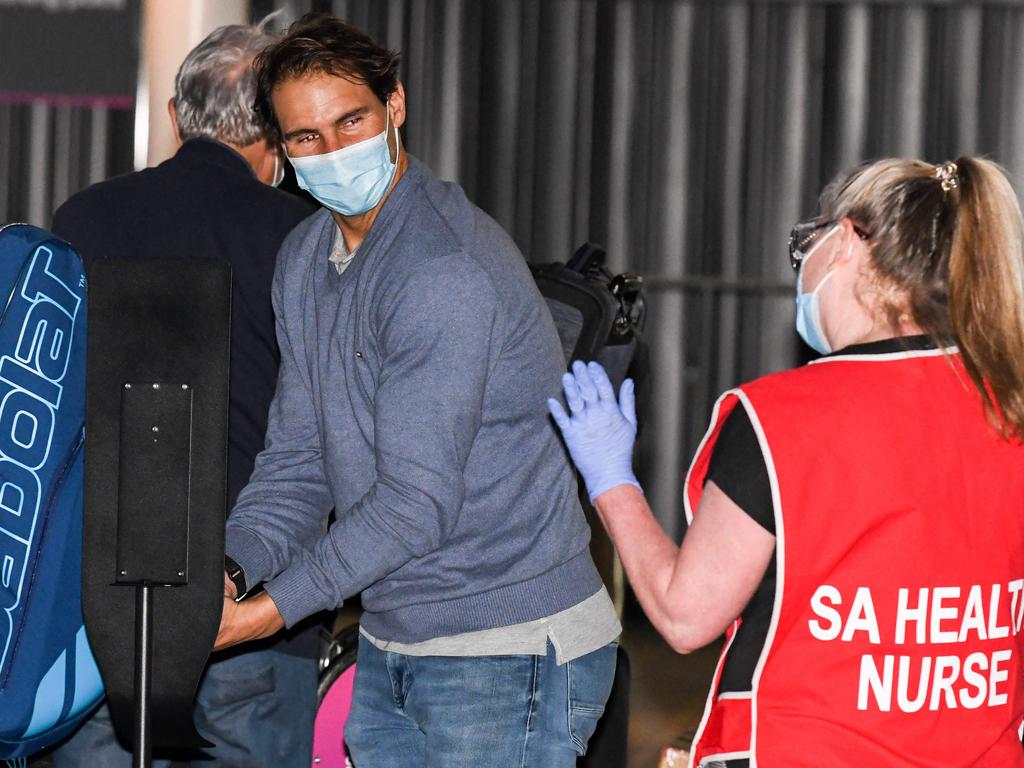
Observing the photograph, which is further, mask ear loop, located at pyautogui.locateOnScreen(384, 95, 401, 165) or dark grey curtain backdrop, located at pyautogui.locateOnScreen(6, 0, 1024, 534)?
dark grey curtain backdrop, located at pyautogui.locateOnScreen(6, 0, 1024, 534)

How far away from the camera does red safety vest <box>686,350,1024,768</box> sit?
147 centimetres

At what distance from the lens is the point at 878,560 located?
147 centimetres

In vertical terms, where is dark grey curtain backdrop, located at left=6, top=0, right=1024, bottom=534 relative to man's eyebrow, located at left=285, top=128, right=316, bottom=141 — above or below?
above

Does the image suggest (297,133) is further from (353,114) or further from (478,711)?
(478,711)

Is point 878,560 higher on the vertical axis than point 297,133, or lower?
lower

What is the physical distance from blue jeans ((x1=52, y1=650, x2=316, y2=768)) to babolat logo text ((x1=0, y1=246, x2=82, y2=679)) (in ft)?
2.19

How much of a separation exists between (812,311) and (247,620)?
2.47ft

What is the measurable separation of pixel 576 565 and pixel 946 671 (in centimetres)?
55

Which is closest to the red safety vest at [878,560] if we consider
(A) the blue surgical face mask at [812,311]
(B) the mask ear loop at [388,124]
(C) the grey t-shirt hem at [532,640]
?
(A) the blue surgical face mask at [812,311]

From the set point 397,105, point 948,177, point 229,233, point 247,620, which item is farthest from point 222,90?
point 948,177

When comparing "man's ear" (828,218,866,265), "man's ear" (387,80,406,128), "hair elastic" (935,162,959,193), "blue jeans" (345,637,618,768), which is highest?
"man's ear" (387,80,406,128)

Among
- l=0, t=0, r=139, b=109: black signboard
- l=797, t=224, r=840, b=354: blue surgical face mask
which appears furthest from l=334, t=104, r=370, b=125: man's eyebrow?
l=0, t=0, r=139, b=109: black signboard

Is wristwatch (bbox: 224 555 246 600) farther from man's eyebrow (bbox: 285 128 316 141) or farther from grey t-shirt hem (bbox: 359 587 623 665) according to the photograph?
man's eyebrow (bbox: 285 128 316 141)

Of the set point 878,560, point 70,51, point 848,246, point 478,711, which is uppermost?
point 70,51
